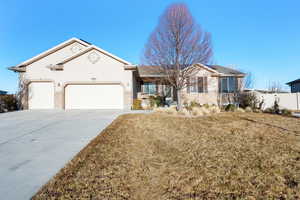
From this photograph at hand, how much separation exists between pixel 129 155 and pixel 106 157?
1.93 ft

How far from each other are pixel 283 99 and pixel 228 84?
5438mm

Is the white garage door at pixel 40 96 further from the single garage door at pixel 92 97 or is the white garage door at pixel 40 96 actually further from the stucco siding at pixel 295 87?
the stucco siding at pixel 295 87

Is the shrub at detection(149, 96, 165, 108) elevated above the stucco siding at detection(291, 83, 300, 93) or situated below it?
below

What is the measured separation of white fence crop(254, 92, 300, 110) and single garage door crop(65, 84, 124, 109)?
14.5 metres

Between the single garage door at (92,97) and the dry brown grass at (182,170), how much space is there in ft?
28.4

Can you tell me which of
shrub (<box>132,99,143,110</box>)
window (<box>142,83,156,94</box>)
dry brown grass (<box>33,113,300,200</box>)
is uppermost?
window (<box>142,83,156,94</box>)

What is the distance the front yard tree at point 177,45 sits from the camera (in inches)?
467

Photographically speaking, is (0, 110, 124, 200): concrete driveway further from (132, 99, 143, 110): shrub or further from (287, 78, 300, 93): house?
(287, 78, 300, 93): house

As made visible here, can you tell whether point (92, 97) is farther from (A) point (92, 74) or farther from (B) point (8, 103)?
(B) point (8, 103)

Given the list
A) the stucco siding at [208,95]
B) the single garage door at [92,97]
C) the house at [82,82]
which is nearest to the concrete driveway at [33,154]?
the single garage door at [92,97]

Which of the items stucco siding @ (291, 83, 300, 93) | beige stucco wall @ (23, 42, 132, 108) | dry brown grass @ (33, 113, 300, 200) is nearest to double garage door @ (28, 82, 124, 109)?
beige stucco wall @ (23, 42, 132, 108)

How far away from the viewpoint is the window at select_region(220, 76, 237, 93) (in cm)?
1783

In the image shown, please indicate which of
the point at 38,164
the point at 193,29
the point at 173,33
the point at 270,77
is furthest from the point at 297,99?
the point at 38,164

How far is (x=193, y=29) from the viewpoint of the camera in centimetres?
1194
